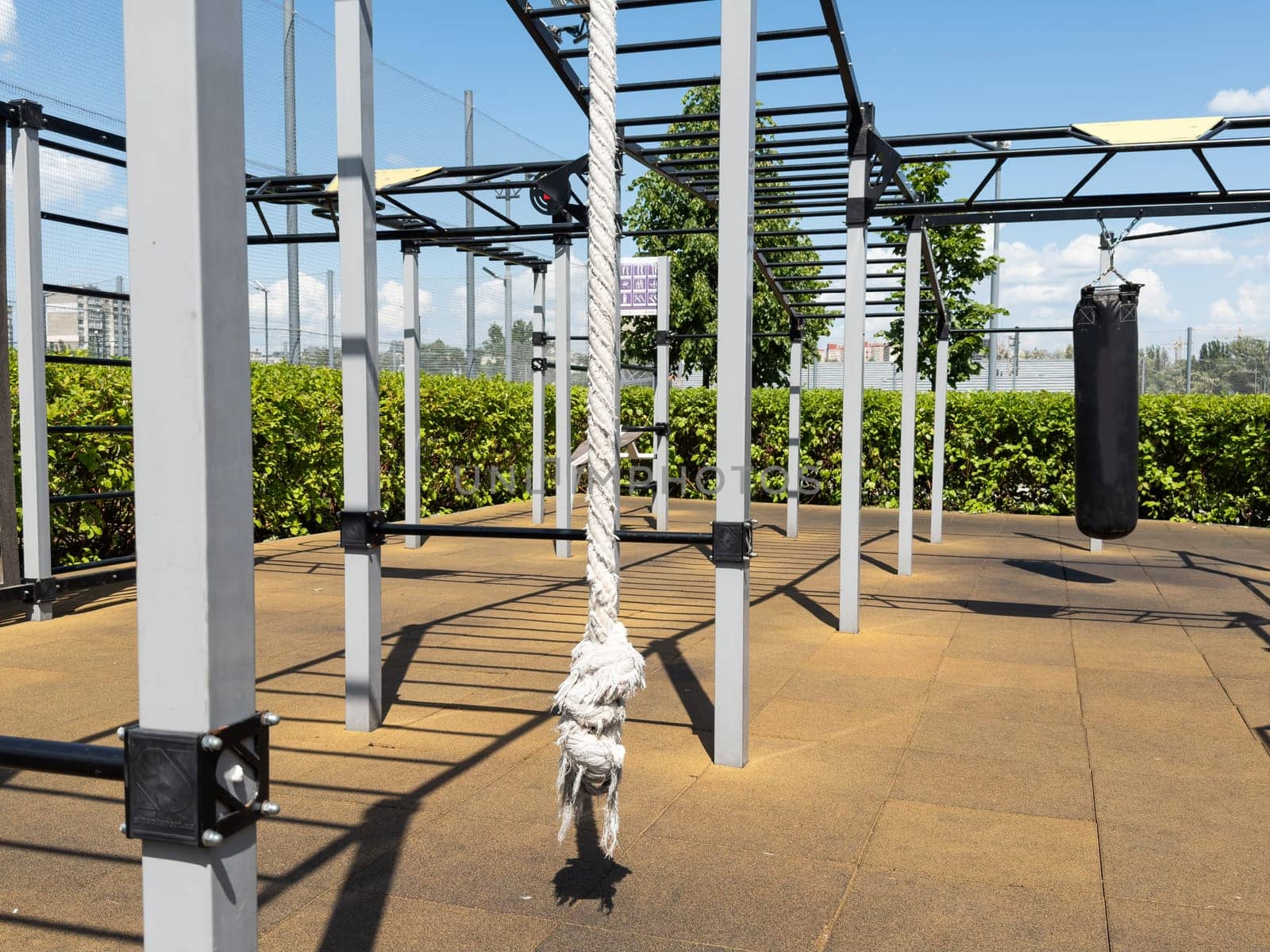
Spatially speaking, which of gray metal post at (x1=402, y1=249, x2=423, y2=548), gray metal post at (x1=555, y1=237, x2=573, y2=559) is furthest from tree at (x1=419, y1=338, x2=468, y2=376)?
gray metal post at (x1=555, y1=237, x2=573, y2=559)

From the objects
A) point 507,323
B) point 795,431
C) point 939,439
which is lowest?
point 939,439

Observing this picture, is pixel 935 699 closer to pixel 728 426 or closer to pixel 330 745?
pixel 728 426

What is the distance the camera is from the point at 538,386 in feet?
33.7

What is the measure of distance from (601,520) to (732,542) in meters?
1.72

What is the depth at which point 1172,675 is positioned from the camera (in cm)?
518

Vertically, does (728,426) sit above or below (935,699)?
above

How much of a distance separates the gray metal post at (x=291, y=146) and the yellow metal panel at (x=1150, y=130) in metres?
9.62

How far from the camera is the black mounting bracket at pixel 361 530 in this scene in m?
3.96

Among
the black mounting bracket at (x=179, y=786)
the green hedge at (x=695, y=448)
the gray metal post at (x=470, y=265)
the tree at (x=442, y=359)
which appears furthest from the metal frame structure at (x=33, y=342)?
the gray metal post at (x=470, y=265)

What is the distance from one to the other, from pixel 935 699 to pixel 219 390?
4119 millimetres

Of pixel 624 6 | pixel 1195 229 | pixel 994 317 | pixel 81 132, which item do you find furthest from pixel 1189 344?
pixel 81 132

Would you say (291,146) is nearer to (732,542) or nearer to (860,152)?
(860,152)

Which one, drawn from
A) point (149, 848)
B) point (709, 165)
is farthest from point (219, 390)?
point (709, 165)

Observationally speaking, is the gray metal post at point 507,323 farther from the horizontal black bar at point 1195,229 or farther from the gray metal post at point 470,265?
the horizontal black bar at point 1195,229
